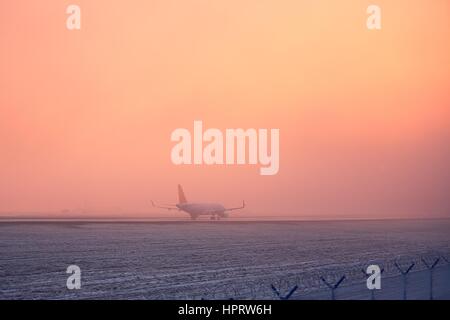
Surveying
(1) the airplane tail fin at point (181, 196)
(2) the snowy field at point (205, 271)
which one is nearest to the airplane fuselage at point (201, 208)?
(1) the airplane tail fin at point (181, 196)

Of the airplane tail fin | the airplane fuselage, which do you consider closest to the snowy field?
the airplane fuselage

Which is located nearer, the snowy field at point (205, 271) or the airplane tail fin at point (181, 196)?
the snowy field at point (205, 271)

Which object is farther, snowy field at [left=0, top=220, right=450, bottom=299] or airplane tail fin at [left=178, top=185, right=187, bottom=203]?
airplane tail fin at [left=178, top=185, right=187, bottom=203]

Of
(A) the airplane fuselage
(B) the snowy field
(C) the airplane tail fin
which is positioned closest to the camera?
(B) the snowy field

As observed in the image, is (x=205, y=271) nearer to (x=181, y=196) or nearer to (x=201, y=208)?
(x=201, y=208)

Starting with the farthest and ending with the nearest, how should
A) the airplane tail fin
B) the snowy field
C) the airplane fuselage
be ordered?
the airplane tail fin, the airplane fuselage, the snowy field

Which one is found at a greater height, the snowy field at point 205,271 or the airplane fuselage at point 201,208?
the snowy field at point 205,271

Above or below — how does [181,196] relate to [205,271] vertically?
below

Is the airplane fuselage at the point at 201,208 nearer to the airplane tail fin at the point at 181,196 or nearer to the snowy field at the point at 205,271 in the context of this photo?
the airplane tail fin at the point at 181,196

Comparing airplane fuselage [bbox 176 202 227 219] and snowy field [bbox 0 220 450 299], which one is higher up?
snowy field [bbox 0 220 450 299]

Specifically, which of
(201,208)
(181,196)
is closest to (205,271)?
(201,208)

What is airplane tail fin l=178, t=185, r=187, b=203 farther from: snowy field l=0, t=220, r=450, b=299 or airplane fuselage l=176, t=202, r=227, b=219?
snowy field l=0, t=220, r=450, b=299
